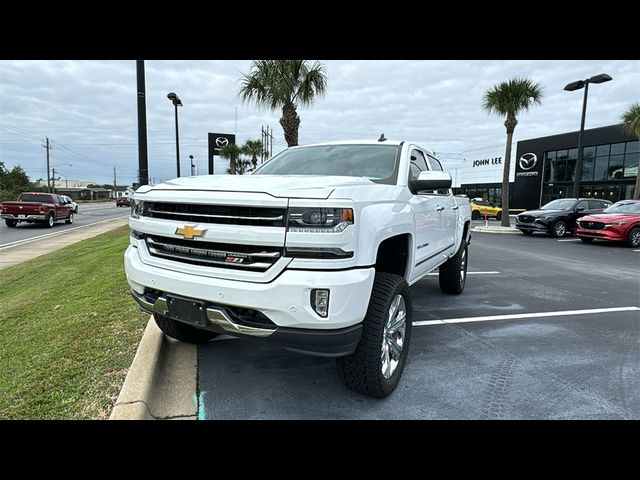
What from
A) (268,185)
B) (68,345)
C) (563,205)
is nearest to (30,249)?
(68,345)

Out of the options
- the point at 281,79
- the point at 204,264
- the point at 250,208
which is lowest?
the point at 204,264

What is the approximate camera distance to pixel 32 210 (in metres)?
19.9

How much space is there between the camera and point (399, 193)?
10.6 feet

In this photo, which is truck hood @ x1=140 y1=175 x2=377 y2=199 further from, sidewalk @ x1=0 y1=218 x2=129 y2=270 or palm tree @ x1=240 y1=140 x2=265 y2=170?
palm tree @ x1=240 y1=140 x2=265 y2=170

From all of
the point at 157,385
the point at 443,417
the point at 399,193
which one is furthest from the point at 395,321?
the point at 157,385

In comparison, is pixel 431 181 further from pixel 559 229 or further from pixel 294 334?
pixel 559 229

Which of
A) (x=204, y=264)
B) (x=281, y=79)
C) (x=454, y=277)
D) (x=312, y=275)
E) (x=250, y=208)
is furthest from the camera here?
(x=281, y=79)

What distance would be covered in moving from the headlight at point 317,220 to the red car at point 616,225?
47.5ft

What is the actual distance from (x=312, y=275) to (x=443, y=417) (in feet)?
4.59

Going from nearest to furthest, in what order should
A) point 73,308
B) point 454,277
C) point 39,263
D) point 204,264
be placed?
point 204,264 < point 73,308 < point 454,277 < point 39,263

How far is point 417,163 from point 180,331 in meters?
2.93

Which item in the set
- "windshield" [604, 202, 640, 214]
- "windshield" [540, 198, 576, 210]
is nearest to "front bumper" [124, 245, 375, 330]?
"windshield" [604, 202, 640, 214]
